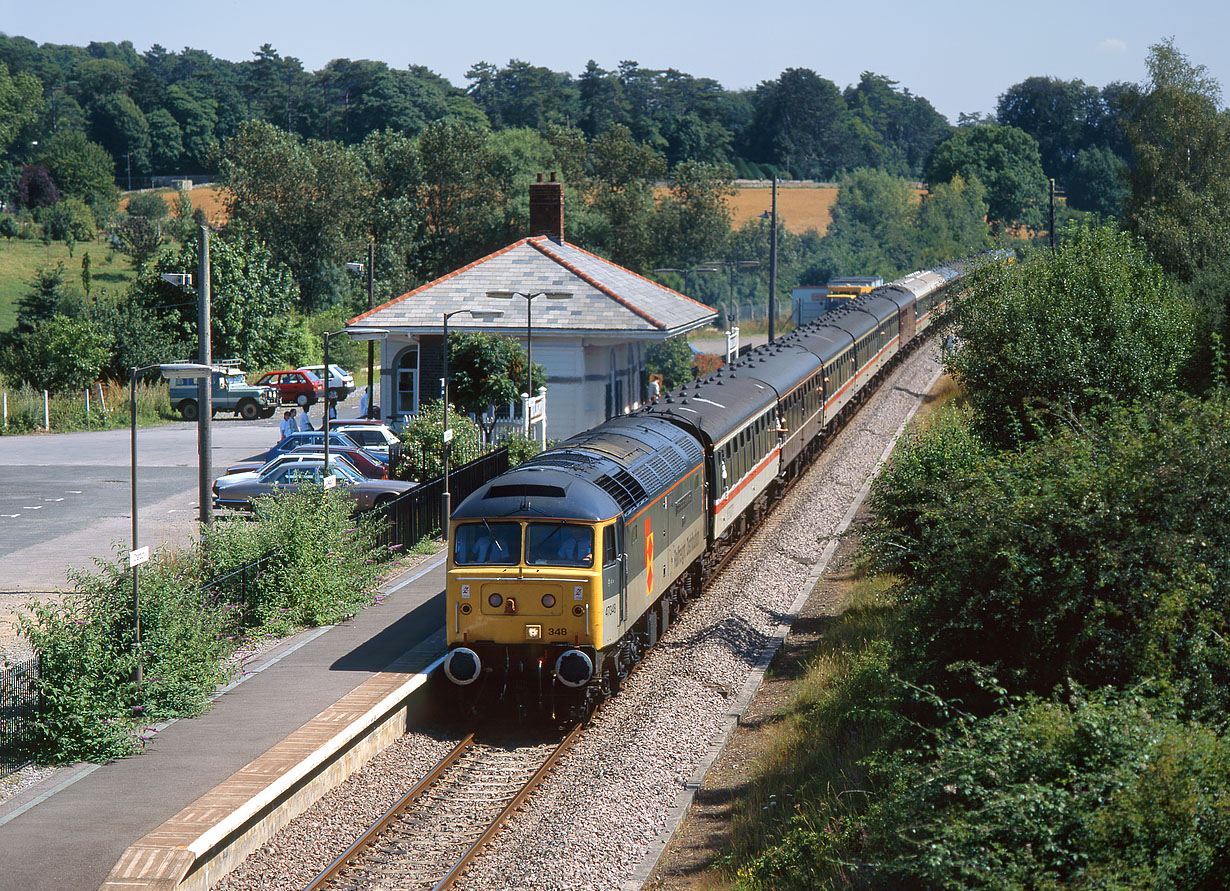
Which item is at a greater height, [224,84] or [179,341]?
[224,84]

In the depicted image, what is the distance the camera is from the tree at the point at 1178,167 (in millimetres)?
38500

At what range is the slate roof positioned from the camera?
3888cm

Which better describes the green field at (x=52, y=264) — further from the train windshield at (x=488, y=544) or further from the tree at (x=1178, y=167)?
the train windshield at (x=488, y=544)

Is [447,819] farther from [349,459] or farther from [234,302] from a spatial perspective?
[234,302]

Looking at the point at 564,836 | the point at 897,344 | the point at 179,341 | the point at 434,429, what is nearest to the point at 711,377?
the point at 434,429

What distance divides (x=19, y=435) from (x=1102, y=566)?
145 feet

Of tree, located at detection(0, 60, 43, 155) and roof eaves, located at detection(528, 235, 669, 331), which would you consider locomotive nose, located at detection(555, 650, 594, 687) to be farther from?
tree, located at detection(0, 60, 43, 155)

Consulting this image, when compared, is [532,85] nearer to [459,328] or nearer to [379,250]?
[379,250]

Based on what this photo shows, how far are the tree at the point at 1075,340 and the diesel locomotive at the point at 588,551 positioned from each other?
4926 millimetres

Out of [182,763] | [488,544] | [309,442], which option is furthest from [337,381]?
[182,763]

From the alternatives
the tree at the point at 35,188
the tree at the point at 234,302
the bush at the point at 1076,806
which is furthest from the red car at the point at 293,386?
the tree at the point at 35,188

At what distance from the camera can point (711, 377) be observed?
2866 centimetres

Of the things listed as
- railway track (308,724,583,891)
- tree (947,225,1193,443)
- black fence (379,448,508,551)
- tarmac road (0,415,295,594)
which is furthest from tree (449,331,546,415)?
railway track (308,724,583,891)

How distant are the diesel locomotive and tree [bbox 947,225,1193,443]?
4926 millimetres
